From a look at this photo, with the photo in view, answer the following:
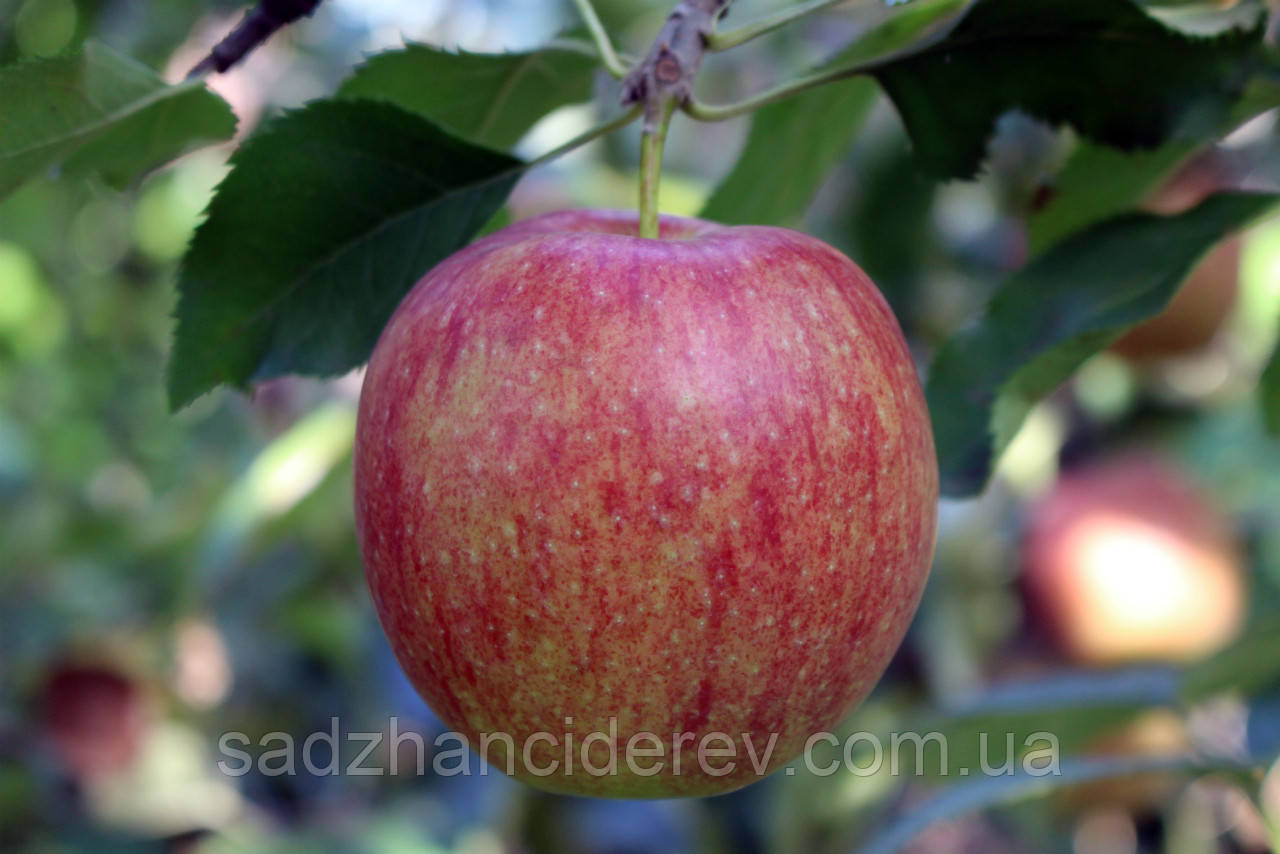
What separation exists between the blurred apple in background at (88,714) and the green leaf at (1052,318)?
1.78 m

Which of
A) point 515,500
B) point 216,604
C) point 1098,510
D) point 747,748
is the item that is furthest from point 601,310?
point 1098,510

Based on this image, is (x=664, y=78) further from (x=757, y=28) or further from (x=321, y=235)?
(x=321, y=235)

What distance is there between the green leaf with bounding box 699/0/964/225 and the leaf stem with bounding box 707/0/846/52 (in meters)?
0.21

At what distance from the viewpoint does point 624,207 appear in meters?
1.61

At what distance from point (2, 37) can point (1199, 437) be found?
1.80 m

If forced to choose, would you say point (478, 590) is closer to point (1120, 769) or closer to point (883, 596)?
point (883, 596)

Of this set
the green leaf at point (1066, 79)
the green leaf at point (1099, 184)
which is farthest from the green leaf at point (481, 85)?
the green leaf at point (1099, 184)

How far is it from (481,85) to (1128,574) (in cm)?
148

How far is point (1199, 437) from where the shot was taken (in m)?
1.97

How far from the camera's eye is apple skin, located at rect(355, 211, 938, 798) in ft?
1.53

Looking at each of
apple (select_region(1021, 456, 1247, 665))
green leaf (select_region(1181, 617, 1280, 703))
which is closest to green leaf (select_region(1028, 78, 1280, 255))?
green leaf (select_region(1181, 617, 1280, 703))

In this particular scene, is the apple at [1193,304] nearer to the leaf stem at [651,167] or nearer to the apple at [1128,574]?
the apple at [1128,574]

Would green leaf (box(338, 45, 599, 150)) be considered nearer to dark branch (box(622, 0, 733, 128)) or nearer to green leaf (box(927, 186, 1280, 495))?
dark branch (box(622, 0, 733, 128))

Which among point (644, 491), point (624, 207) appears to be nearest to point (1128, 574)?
point (624, 207)
